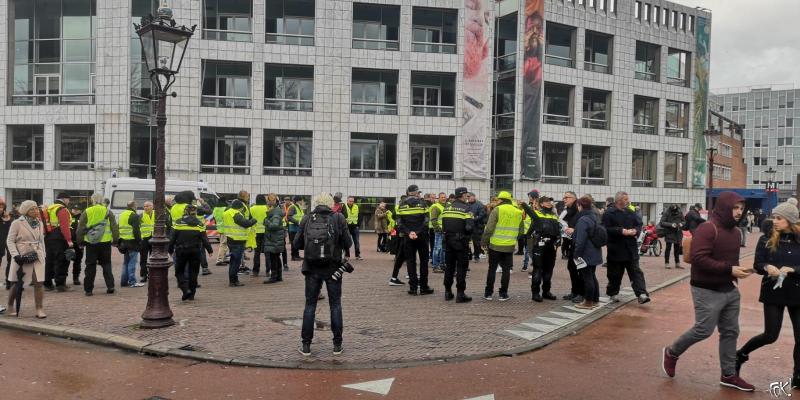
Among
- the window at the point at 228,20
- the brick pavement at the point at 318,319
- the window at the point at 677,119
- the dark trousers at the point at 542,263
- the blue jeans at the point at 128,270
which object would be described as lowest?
the brick pavement at the point at 318,319

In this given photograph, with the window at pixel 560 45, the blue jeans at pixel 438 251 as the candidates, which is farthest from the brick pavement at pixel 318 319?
the window at pixel 560 45

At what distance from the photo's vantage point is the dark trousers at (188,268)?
33.2 ft

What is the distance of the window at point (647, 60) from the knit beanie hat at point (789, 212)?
34.9 metres

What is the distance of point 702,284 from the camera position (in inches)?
228

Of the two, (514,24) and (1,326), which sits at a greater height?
(514,24)

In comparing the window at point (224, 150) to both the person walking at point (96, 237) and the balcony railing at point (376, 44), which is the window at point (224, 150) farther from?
the person walking at point (96, 237)

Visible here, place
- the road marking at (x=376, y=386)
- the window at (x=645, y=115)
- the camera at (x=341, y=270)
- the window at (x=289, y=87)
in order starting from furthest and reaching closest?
the window at (x=645, y=115) → the window at (x=289, y=87) → the camera at (x=341, y=270) → the road marking at (x=376, y=386)

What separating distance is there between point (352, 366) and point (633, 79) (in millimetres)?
34880

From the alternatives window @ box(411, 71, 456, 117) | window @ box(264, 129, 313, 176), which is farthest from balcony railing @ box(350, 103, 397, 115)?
window @ box(264, 129, 313, 176)

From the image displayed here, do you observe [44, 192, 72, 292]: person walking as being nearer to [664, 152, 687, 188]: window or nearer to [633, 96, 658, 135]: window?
[633, 96, 658, 135]: window

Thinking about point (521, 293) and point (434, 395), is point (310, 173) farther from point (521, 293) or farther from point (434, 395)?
point (434, 395)

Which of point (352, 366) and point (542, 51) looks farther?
point (542, 51)

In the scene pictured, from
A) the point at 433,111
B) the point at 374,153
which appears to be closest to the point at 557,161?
the point at 433,111

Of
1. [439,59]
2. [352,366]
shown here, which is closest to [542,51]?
[439,59]
